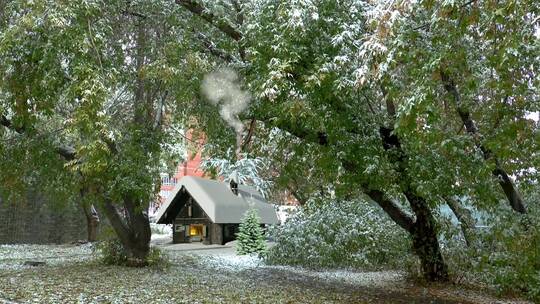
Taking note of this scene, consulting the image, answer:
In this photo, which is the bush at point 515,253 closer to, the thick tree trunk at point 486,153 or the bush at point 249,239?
the thick tree trunk at point 486,153

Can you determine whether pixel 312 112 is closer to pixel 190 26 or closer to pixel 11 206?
pixel 190 26

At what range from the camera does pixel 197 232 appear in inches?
1093

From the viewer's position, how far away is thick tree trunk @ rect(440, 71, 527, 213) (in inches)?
380

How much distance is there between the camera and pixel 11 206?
23844 millimetres

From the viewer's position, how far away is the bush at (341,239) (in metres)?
16.1

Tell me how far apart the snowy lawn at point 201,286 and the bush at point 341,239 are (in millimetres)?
709

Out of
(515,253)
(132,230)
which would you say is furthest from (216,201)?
(515,253)

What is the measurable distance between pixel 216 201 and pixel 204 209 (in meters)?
0.75

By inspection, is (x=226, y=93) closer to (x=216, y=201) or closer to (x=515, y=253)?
(x=515, y=253)

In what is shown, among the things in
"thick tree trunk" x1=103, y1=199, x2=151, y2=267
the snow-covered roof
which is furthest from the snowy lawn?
the snow-covered roof

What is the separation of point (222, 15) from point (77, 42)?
10.8 feet

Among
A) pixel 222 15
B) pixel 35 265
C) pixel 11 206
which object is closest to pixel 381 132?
pixel 222 15

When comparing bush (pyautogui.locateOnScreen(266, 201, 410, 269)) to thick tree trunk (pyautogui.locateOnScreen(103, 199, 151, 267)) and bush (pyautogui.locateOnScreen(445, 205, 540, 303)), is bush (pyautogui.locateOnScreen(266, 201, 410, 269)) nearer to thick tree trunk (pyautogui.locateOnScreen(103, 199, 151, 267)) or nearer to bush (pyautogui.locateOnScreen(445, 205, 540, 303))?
bush (pyautogui.locateOnScreen(445, 205, 540, 303))

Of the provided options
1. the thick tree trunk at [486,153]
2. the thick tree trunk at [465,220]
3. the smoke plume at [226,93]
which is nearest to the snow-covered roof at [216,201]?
the thick tree trunk at [465,220]
